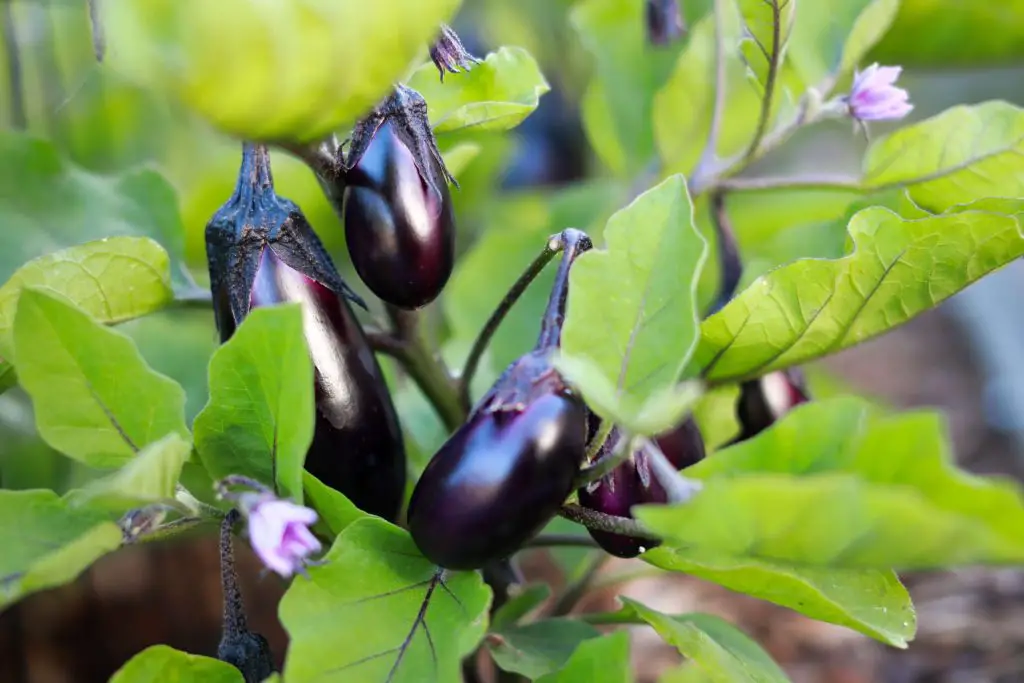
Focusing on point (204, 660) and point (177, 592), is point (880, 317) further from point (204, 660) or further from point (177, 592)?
point (177, 592)

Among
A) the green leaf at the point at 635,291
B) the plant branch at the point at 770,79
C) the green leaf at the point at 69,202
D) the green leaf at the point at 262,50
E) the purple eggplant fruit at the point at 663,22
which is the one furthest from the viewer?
the purple eggplant fruit at the point at 663,22

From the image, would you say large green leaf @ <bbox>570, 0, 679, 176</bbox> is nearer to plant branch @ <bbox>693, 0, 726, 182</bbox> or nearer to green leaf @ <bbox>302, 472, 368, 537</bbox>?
plant branch @ <bbox>693, 0, 726, 182</bbox>

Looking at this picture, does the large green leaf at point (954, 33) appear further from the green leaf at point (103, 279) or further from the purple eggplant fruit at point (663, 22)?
the green leaf at point (103, 279)

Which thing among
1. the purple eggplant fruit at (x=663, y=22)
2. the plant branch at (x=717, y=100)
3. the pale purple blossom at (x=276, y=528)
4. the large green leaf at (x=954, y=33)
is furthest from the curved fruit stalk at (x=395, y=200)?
the large green leaf at (x=954, y=33)

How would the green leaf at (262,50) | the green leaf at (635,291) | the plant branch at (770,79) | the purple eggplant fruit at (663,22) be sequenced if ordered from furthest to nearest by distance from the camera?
the purple eggplant fruit at (663,22) < the plant branch at (770,79) < the green leaf at (635,291) < the green leaf at (262,50)

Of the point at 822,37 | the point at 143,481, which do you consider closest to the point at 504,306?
the point at 143,481

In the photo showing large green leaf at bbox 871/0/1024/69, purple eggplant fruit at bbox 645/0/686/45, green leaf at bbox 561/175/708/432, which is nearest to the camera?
green leaf at bbox 561/175/708/432

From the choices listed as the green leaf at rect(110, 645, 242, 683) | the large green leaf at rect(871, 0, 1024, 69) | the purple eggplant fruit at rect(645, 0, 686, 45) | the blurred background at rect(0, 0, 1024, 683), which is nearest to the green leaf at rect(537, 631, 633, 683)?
the green leaf at rect(110, 645, 242, 683)
